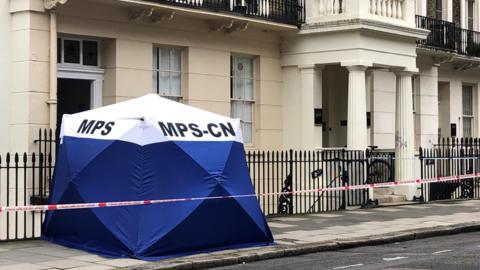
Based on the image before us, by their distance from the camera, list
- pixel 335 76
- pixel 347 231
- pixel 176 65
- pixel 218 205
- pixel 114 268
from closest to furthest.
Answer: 1. pixel 114 268
2. pixel 218 205
3. pixel 347 231
4. pixel 176 65
5. pixel 335 76

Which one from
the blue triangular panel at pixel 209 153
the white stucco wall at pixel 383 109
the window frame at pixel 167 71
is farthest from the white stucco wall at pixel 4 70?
the white stucco wall at pixel 383 109

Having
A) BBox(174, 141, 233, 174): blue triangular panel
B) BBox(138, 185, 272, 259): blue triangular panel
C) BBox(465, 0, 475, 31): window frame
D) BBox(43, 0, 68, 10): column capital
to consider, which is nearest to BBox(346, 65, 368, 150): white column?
BBox(138, 185, 272, 259): blue triangular panel

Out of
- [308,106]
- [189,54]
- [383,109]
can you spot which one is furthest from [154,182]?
[383,109]

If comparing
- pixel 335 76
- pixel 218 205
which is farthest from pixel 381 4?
pixel 218 205

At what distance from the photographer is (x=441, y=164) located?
76.7ft

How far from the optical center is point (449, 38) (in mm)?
24734

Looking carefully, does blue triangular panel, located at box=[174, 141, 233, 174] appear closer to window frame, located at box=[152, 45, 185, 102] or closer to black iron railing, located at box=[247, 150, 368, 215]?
window frame, located at box=[152, 45, 185, 102]

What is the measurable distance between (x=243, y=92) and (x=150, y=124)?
891 centimetres

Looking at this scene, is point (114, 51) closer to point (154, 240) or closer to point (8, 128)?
point (8, 128)

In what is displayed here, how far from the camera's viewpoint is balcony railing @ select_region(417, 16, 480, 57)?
936 inches

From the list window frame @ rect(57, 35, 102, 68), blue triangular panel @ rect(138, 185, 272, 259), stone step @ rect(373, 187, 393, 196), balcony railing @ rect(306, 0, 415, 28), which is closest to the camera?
blue triangular panel @ rect(138, 185, 272, 259)

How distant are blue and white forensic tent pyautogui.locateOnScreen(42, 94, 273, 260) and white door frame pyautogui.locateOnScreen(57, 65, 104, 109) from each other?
402 cm

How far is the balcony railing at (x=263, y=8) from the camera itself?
18.0m

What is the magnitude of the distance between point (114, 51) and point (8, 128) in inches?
122
